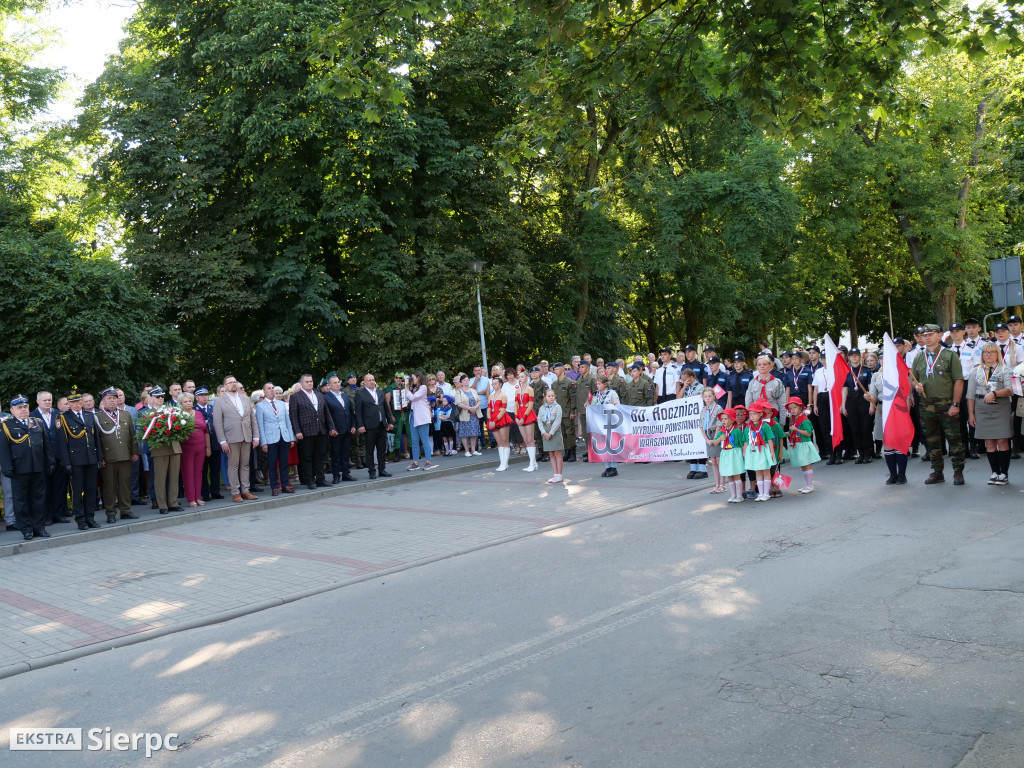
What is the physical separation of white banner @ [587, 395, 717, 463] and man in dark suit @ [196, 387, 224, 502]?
6.95 m

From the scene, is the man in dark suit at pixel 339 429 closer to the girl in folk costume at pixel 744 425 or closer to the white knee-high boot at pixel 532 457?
the white knee-high boot at pixel 532 457

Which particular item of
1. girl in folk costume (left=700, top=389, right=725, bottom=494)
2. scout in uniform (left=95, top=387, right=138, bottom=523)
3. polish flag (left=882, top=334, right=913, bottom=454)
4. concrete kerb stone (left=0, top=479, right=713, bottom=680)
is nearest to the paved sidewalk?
concrete kerb stone (left=0, top=479, right=713, bottom=680)

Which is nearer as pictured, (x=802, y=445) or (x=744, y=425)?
(x=744, y=425)

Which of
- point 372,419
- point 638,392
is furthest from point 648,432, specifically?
point 372,419

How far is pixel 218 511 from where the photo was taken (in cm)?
1404

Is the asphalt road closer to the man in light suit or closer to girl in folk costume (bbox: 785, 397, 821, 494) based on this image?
Answer: girl in folk costume (bbox: 785, 397, 821, 494)

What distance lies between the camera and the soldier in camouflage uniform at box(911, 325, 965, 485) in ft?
37.6

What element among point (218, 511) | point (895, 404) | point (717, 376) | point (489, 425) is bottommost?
point (218, 511)

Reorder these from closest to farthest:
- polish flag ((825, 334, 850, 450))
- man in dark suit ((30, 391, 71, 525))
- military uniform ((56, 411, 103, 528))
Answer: military uniform ((56, 411, 103, 528))
man in dark suit ((30, 391, 71, 525))
polish flag ((825, 334, 850, 450))

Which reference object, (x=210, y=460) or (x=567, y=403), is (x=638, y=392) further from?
(x=210, y=460)

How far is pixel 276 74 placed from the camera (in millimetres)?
23922

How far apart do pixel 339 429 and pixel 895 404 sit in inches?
388

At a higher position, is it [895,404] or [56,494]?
[895,404]

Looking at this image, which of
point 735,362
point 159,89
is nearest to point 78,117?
point 159,89
